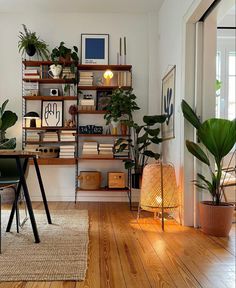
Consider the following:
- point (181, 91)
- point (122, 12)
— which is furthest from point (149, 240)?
point (122, 12)

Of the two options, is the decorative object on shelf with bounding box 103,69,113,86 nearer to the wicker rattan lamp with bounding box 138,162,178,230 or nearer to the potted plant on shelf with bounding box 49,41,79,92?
the potted plant on shelf with bounding box 49,41,79,92

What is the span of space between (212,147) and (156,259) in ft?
3.82

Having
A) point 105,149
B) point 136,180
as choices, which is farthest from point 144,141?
point 105,149

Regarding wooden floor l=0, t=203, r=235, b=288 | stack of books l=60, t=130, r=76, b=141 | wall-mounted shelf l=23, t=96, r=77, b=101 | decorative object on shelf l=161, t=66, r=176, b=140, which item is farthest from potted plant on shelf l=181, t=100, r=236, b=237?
wall-mounted shelf l=23, t=96, r=77, b=101

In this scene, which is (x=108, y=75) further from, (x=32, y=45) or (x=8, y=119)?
(x=8, y=119)

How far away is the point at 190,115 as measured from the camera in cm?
289

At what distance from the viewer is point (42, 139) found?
15.0 feet

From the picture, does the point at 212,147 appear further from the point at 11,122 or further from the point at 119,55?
the point at 11,122

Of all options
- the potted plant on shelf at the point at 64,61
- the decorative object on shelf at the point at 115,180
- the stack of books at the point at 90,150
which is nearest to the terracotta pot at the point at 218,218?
the decorative object on shelf at the point at 115,180

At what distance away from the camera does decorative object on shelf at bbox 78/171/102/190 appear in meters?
4.37

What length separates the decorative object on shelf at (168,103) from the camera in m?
3.65

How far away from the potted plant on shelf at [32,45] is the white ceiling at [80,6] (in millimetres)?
307

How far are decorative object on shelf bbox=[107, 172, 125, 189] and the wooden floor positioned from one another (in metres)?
1.11

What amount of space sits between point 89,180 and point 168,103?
155 centimetres
